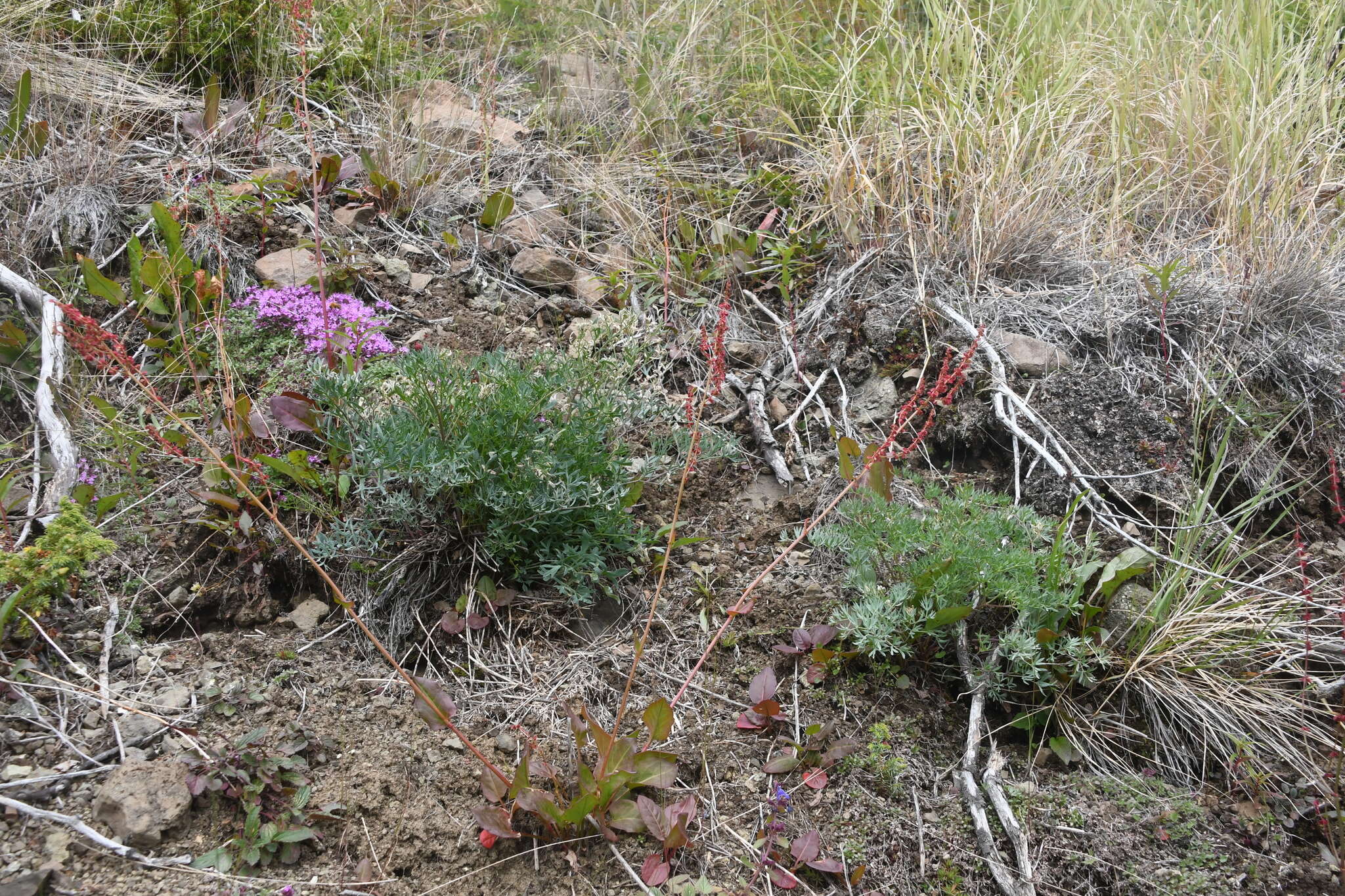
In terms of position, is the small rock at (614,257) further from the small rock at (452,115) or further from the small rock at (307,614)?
the small rock at (307,614)

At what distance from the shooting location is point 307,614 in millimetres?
2398

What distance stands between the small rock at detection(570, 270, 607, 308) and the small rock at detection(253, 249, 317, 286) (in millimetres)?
994

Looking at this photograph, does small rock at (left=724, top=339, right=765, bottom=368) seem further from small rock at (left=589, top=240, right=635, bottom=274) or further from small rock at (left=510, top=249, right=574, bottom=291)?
small rock at (left=510, top=249, right=574, bottom=291)

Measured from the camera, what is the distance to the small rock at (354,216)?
3627mm

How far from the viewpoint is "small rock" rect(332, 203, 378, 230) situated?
11.9ft

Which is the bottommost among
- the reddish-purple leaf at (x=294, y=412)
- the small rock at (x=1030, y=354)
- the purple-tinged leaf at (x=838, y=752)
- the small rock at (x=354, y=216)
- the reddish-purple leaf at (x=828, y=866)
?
the reddish-purple leaf at (x=828, y=866)

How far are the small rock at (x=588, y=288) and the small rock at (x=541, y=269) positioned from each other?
36 millimetres

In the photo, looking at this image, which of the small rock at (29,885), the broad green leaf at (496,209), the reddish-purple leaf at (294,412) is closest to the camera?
the small rock at (29,885)

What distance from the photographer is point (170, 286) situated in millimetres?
3037

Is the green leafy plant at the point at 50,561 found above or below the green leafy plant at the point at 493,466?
below

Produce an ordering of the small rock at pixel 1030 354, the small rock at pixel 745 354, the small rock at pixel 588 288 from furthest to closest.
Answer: the small rock at pixel 588 288
the small rock at pixel 745 354
the small rock at pixel 1030 354

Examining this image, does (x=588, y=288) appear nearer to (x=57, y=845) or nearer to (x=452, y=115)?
(x=452, y=115)

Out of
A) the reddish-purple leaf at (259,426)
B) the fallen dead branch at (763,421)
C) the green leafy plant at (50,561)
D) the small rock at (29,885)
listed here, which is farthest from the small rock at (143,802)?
the fallen dead branch at (763,421)

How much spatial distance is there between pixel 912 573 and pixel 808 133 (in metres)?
2.67
